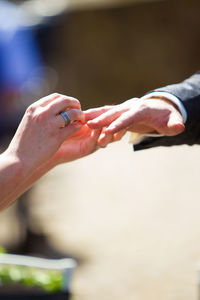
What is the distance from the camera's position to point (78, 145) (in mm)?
1592

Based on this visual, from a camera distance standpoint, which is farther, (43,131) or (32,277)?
(32,277)

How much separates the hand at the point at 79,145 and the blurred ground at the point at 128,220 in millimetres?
2949

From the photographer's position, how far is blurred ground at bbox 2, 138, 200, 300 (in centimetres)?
463

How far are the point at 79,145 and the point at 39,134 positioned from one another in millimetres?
188

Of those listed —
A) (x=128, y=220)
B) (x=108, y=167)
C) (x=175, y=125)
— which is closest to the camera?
(x=175, y=125)

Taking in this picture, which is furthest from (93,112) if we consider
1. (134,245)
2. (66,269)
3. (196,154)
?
(196,154)

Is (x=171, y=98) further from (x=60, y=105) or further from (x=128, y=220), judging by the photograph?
(x=128, y=220)

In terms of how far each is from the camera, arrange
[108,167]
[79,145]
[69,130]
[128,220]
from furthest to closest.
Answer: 1. [108,167]
2. [128,220]
3. [79,145]
4. [69,130]

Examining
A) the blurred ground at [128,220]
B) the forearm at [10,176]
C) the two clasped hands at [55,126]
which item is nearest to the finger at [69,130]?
the two clasped hands at [55,126]

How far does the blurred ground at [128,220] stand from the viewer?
15.2 feet

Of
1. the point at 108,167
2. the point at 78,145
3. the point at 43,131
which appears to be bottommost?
the point at 108,167

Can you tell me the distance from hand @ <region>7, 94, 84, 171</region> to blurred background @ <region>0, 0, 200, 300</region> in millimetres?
3142

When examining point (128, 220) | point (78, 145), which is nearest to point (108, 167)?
point (128, 220)

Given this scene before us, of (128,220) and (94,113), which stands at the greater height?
(94,113)
